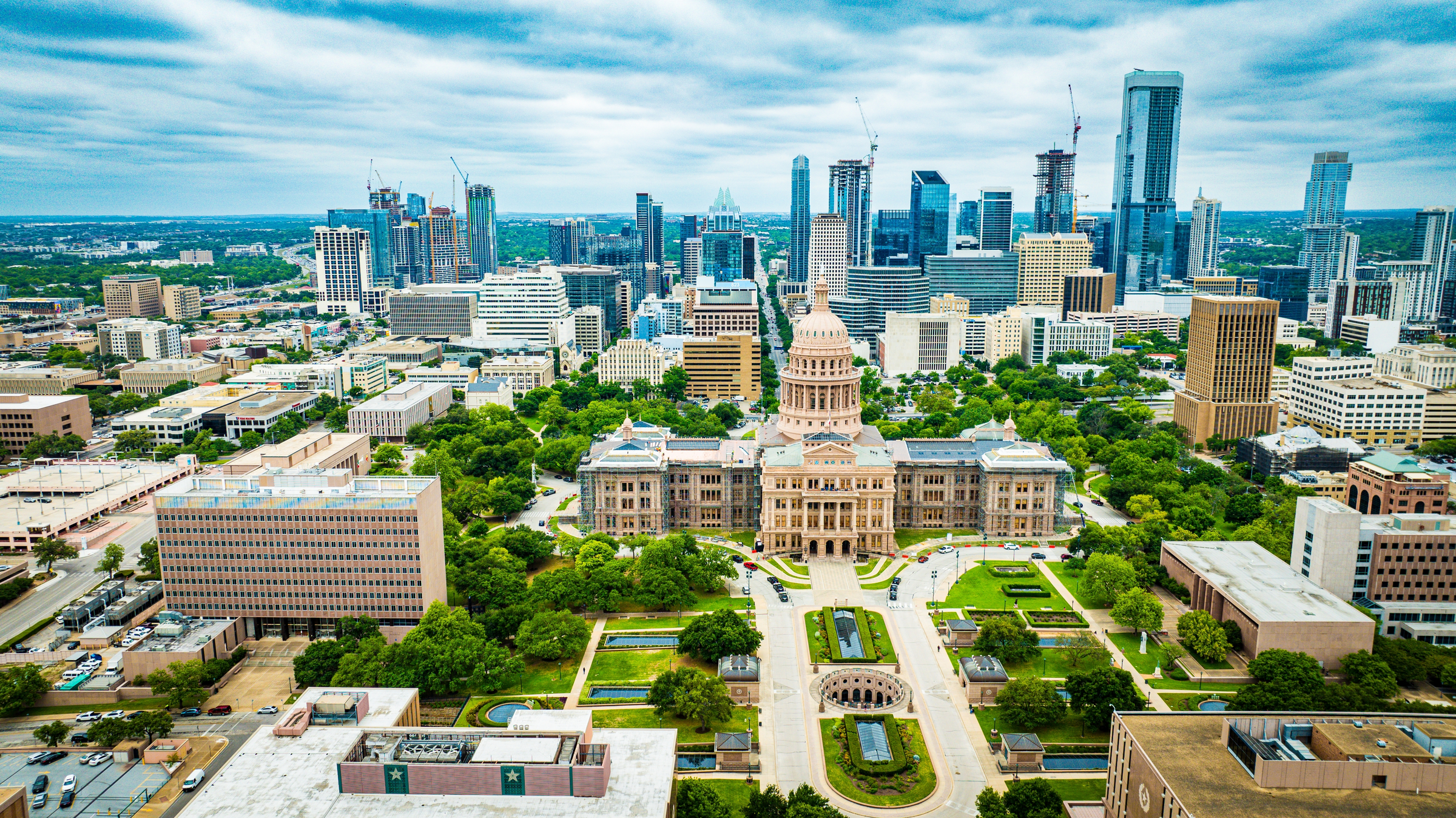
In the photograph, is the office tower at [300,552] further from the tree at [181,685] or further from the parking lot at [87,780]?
the parking lot at [87,780]

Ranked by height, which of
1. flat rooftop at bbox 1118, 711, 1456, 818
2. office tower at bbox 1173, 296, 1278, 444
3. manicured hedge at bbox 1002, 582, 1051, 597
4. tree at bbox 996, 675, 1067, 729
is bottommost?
manicured hedge at bbox 1002, 582, 1051, 597

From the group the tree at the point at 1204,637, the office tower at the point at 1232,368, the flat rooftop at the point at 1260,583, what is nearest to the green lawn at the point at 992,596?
the tree at the point at 1204,637

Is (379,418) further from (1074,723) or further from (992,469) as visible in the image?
(1074,723)

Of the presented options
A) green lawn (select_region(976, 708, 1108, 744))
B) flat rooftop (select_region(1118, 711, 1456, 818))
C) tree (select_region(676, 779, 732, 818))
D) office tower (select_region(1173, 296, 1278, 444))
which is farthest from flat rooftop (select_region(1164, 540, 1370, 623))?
office tower (select_region(1173, 296, 1278, 444))

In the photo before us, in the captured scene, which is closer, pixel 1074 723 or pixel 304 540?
pixel 1074 723

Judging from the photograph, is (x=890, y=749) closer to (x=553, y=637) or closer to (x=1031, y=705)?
(x=1031, y=705)

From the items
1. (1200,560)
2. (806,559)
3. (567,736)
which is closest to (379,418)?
(806,559)

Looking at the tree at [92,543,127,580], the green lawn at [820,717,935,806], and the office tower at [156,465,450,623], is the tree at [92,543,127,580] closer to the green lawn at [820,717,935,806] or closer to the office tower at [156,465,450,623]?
the office tower at [156,465,450,623]
